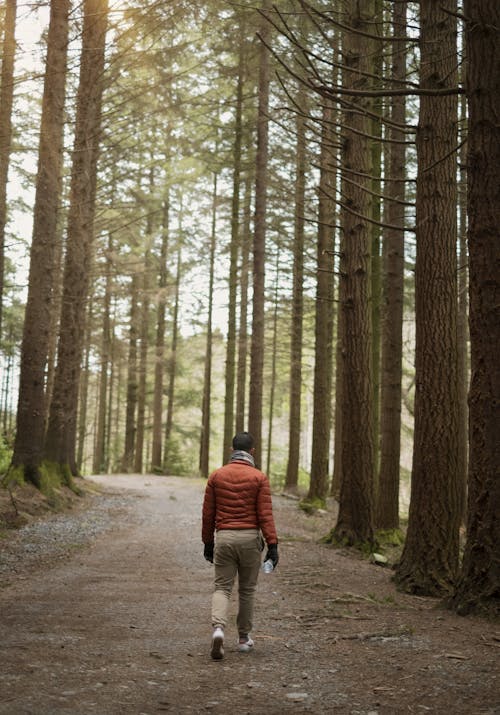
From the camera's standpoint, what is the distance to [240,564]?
5895mm

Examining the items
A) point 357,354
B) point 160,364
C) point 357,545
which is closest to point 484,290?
point 357,354

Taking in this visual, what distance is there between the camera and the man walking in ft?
19.1

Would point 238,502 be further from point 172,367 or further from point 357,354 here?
point 172,367

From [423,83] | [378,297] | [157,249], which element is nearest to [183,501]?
[378,297]

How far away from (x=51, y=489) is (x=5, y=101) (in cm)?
927

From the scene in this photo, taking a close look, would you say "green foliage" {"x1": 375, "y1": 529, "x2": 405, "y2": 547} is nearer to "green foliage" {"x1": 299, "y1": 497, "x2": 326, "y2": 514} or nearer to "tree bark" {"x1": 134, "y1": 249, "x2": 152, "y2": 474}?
"green foliage" {"x1": 299, "y1": 497, "x2": 326, "y2": 514}

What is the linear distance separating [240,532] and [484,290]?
132 inches

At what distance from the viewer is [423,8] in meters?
8.83

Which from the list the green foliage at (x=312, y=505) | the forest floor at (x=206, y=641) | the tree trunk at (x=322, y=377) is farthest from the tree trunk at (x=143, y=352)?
the forest floor at (x=206, y=641)

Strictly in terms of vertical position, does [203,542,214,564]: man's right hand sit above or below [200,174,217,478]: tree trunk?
below

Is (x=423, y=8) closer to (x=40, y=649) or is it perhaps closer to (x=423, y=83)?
(x=423, y=83)

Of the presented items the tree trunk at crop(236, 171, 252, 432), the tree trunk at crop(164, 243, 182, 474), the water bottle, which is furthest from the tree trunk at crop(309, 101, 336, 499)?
the tree trunk at crop(164, 243, 182, 474)

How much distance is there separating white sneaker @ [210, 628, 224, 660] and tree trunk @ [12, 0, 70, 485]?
9468 mm

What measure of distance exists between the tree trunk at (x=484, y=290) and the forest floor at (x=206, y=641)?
55 cm
